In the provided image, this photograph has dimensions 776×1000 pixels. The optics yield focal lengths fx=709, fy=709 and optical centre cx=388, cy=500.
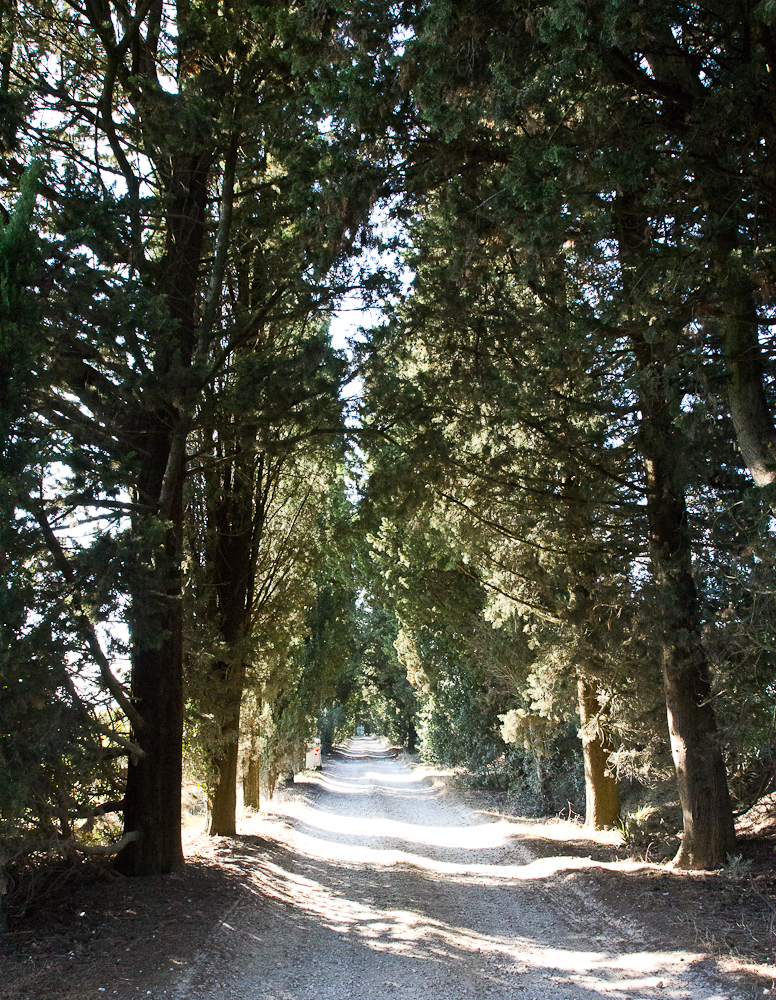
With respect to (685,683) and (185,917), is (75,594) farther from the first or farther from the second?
(685,683)

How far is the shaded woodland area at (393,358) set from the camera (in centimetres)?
575

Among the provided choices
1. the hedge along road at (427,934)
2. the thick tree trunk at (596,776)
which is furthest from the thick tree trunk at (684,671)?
the thick tree trunk at (596,776)

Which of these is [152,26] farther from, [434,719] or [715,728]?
[434,719]

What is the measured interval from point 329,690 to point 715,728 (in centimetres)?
1589

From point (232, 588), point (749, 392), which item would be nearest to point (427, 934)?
point (749, 392)

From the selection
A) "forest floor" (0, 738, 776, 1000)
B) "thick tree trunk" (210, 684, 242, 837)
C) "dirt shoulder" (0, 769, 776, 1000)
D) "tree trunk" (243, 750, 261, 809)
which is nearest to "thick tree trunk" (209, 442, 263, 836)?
"thick tree trunk" (210, 684, 242, 837)

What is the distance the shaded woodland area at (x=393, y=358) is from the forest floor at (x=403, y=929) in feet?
2.61

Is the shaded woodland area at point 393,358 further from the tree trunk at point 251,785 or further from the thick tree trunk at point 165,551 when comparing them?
the tree trunk at point 251,785

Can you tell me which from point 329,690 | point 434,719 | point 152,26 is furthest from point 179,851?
point 434,719

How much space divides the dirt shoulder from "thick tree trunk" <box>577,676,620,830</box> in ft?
8.24

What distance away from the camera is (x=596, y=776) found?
499 inches

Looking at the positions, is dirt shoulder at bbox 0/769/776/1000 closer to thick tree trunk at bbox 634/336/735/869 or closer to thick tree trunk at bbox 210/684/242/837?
thick tree trunk at bbox 634/336/735/869

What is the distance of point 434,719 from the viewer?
2800 centimetres

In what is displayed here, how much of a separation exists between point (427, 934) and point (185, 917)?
7.95 feet
